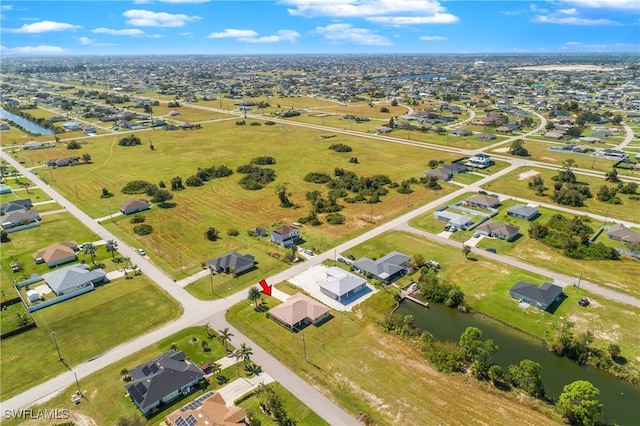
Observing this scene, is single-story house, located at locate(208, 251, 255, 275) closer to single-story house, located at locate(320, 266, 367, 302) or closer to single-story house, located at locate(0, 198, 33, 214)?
single-story house, located at locate(320, 266, 367, 302)

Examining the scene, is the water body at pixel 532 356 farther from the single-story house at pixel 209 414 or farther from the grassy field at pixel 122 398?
the single-story house at pixel 209 414

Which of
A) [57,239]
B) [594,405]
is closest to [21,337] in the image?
[57,239]

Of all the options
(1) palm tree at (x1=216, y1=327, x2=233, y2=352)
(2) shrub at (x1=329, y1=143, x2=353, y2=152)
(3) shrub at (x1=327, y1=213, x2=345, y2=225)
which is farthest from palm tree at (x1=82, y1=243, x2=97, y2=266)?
(2) shrub at (x1=329, y1=143, x2=353, y2=152)

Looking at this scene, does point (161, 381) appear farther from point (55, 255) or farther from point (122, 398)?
point (55, 255)

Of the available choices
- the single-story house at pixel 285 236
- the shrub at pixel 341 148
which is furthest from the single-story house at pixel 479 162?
the single-story house at pixel 285 236

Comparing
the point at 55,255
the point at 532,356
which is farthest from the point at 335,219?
the point at 55,255
